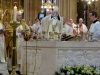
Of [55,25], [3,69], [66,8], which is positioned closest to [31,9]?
[66,8]

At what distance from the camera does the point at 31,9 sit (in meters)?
20.1

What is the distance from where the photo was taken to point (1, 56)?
1020cm

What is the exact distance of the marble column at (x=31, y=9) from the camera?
1981 centimetres

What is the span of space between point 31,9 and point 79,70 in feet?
44.8

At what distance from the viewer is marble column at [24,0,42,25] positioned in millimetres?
19812

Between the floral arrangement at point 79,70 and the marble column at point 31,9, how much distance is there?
42.7ft

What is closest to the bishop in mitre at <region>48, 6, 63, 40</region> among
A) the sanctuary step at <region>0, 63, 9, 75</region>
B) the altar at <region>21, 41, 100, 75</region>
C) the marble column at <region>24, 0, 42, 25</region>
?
the altar at <region>21, 41, 100, 75</region>

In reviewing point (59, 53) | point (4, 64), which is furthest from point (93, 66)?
point (4, 64)

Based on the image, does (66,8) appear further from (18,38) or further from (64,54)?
(64,54)

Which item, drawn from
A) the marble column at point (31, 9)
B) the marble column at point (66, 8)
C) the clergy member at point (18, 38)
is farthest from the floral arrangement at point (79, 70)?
the marble column at point (31, 9)

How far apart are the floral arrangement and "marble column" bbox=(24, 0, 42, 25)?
13010mm

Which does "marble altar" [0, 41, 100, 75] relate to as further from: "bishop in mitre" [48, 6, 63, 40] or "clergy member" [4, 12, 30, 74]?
"clergy member" [4, 12, 30, 74]

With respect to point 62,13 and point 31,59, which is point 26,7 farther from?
point 31,59

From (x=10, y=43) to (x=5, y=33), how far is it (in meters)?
0.60
